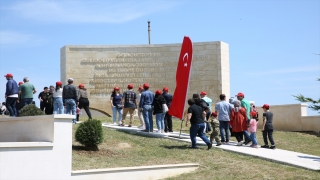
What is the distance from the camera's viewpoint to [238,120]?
1709 centimetres

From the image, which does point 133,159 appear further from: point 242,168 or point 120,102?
point 120,102

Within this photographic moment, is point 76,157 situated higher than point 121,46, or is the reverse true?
point 121,46

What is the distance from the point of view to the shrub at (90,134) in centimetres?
1424

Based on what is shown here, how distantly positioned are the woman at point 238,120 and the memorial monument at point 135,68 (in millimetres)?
13272

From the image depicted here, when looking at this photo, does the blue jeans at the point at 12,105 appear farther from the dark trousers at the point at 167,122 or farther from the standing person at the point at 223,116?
the standing person at the point at 223,116

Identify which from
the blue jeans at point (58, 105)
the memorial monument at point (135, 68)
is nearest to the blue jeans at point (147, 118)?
the blue jeans at point (58, 105)

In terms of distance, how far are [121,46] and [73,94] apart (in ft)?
42.0

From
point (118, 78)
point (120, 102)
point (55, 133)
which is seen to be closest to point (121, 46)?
point (118, 78)

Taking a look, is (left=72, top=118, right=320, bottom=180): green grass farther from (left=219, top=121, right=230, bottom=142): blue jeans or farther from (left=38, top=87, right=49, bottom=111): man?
(left=38, top=87, right=49, bottom=111): man

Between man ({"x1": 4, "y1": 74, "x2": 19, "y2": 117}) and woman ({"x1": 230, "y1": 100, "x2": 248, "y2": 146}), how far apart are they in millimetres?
7537

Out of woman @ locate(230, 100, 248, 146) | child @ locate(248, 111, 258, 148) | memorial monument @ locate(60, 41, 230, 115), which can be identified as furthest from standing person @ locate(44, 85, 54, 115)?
memorial monument @ locate(60, 41, 230, 115)

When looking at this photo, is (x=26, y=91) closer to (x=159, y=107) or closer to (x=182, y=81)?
(x=159, y=107)

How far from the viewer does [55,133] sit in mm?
11453

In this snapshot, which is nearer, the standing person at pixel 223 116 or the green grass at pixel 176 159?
the green grass at pixel 176 159
